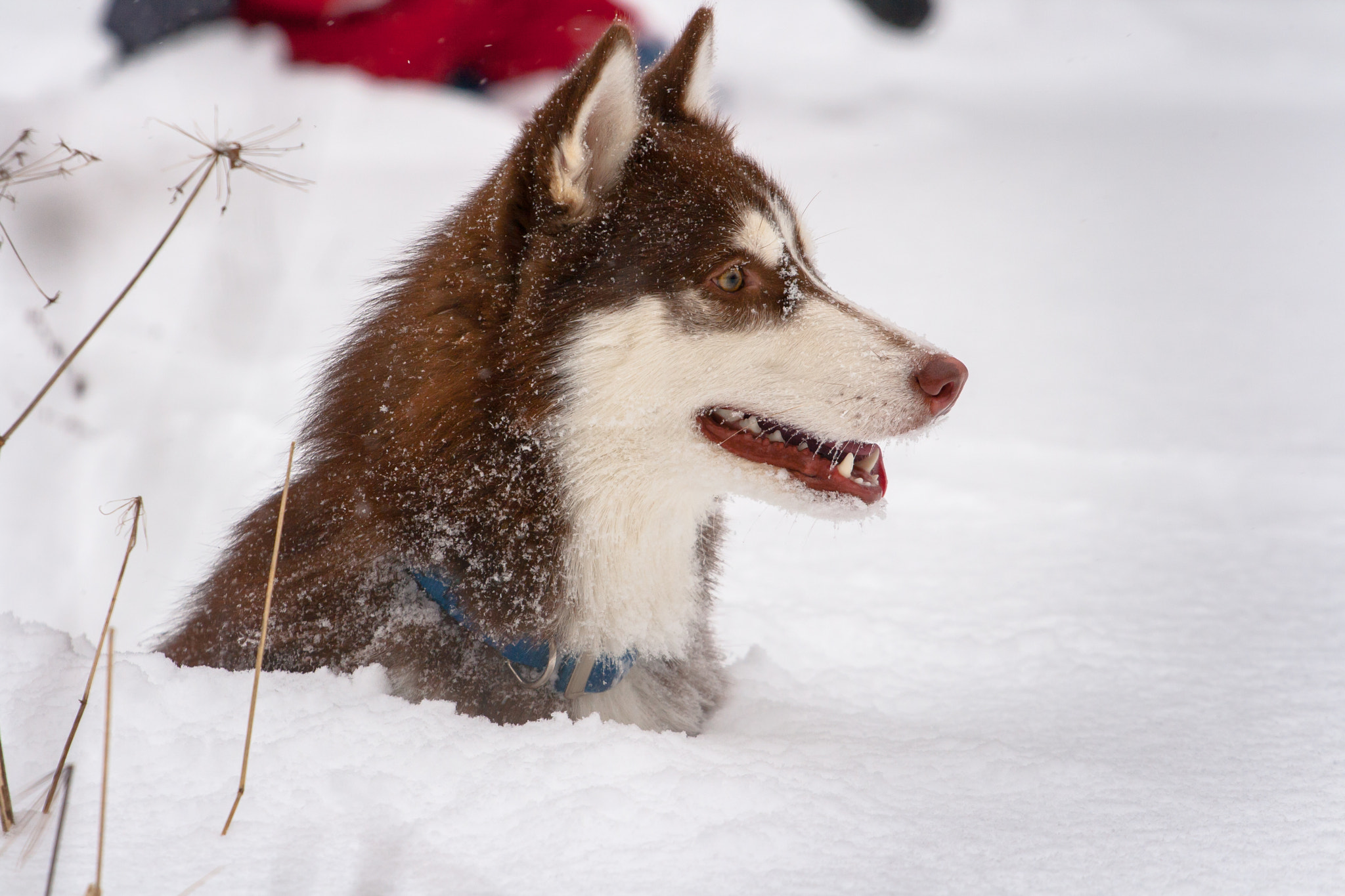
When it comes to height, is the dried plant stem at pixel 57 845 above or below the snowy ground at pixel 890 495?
below

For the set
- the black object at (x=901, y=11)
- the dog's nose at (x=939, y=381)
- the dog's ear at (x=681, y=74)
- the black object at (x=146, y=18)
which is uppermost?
the black object at (x=901, y=11)

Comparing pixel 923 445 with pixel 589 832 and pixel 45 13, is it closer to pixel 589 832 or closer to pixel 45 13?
pixel 589 832

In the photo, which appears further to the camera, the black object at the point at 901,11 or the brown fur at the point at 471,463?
the black object at the point at 901,11

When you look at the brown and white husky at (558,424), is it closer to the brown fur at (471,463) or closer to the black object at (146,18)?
the brown fur at (471,463)

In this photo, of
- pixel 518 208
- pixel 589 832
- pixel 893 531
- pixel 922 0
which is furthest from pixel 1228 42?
pixel 589 832

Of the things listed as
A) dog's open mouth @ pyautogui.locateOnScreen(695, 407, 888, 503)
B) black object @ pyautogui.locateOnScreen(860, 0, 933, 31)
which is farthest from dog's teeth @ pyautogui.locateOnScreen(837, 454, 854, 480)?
black object @ pyautogui.locateOnScreen(860, 0, 933, 31)

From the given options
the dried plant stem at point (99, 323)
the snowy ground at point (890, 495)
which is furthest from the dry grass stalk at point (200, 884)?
the dried plant stem at point (99, 323)

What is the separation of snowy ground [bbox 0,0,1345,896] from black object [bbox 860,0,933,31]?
0.30 meters

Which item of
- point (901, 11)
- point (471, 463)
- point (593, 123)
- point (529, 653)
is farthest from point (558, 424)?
point (901, 11)

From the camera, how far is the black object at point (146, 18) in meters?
4.66

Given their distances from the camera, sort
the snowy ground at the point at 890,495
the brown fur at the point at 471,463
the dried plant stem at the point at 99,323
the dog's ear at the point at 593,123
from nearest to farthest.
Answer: the dried plant stem at the point at 99,323 < the snowy ground at the point at 890,495 < the dog's ear at the point at 593,123 < the brown fur at the point at 471,463

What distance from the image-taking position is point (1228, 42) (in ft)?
30.7

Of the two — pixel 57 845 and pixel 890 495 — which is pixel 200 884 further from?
pixel 890 495

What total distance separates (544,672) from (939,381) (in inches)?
42.4
